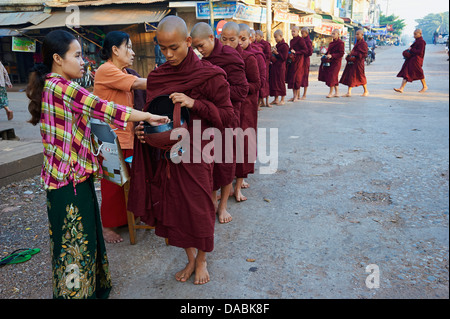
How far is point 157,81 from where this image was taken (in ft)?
7.57

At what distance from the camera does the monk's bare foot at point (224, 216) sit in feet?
11.2

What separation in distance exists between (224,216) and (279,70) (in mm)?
6894

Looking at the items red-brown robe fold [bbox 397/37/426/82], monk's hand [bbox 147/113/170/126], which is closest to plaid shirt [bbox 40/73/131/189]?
monk's hand [bbox 147/113/170/126]

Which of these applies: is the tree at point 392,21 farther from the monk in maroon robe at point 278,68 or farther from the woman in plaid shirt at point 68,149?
the woman in plaid shirt at point 68,149

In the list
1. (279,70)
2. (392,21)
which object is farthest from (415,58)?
(392,21)

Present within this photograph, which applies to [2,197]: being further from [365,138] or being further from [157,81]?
[365,138]

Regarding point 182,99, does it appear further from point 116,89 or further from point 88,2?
point 88,2

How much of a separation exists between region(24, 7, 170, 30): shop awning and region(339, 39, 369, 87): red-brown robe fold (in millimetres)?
6022

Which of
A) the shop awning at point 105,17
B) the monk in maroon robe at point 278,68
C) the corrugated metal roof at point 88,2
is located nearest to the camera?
the monk in maroon robe at point 278,68

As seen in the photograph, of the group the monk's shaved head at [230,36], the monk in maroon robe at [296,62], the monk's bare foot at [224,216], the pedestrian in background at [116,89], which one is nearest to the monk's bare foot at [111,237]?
the pedestrian in background at [116,89]

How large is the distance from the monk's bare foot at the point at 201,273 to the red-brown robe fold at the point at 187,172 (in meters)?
0.23

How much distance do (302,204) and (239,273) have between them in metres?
1.36

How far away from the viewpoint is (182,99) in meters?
2.12

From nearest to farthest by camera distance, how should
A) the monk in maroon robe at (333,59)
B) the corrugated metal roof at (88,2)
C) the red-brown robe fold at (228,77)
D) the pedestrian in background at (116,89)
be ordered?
the pedestrian in background at (116,89) → the red-brown robe fold at (228,77) → the monk in maroon robe at (333,59) → the corrugated metal roof at (88,2)
